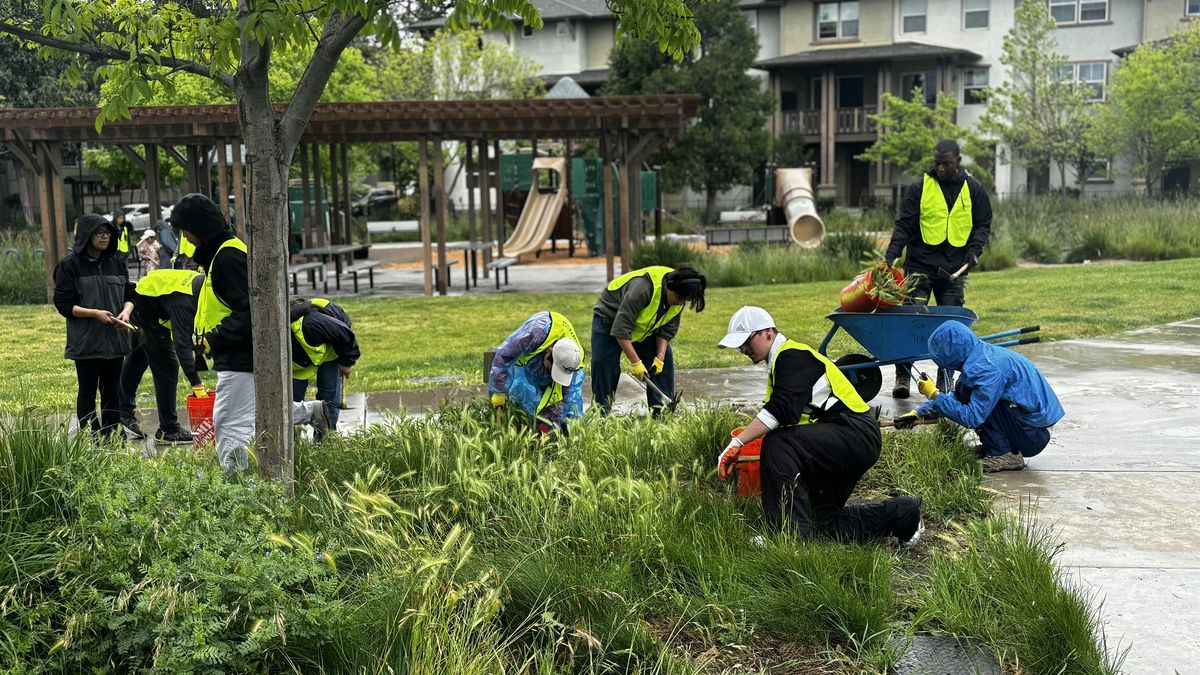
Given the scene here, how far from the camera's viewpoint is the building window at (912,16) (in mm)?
43906

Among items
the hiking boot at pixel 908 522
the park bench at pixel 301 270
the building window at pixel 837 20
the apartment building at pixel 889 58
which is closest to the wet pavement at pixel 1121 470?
the hiking boot at pixel 908 522

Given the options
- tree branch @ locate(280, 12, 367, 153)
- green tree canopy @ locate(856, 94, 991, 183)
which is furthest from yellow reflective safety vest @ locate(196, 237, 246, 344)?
green tree canopy @ locate(856, 94, 991, 183)

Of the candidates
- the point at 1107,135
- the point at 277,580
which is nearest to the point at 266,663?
the point at 277,580

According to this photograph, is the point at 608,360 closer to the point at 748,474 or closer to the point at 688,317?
the point at 748,474

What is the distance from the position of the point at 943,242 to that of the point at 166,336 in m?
5.76

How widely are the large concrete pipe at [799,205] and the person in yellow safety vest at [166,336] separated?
19766 mm

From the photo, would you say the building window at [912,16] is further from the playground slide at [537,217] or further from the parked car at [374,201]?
the parked car at [374,201]

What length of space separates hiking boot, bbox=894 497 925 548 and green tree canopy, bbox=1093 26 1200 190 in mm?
31451

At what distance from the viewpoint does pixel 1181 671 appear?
13.8ft

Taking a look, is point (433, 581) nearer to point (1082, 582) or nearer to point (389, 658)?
point (389, 658)

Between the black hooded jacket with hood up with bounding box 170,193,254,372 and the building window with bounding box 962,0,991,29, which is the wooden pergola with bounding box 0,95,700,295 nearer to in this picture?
the black hooded jacket with hood up with bounding box 170,193,254,372

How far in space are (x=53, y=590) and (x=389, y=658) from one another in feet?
3.72

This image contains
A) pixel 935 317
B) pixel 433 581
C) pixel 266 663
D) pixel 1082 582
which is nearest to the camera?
pixel 266 663

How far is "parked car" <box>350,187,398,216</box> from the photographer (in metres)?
45.6
